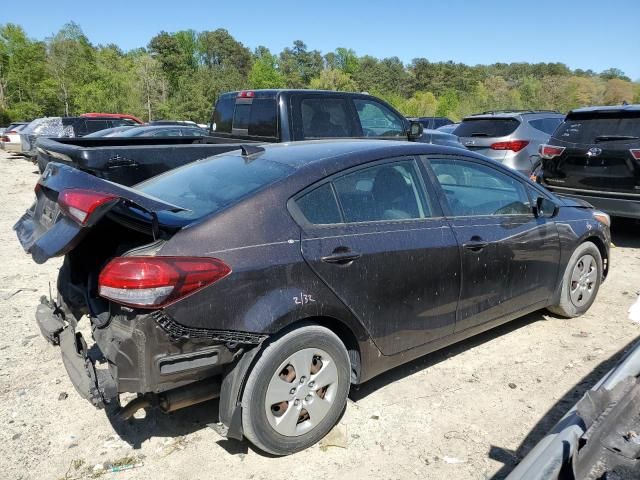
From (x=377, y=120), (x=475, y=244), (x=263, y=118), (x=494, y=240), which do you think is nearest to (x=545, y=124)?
(x=377, y=120)

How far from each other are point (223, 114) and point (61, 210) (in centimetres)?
578

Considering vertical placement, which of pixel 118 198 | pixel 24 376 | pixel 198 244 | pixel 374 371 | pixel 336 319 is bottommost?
pixel 24 376

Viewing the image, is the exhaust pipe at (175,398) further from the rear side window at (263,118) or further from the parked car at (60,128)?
the parked car at (60,128)

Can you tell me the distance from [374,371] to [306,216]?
1099 millimetres

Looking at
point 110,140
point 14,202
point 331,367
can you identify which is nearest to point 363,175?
point 331,367

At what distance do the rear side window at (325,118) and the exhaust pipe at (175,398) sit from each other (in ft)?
15.0

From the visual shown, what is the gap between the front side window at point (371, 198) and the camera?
3082mm

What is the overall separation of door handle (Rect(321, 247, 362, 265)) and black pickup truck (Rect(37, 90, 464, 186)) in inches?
107

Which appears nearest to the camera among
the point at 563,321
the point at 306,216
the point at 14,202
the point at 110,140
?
the point at 306,216

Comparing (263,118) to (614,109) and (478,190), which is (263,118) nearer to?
(478,190)

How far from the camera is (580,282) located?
4.91 metres

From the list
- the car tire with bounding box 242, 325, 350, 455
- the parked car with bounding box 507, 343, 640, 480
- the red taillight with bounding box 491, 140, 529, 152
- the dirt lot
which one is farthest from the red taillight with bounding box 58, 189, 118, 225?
the red taillight with bounding box 491, 140, 529, 152

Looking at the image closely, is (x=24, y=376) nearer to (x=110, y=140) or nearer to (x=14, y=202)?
(x=110, y=140)

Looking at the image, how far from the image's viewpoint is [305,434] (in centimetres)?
300
